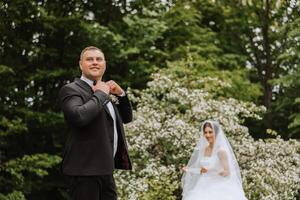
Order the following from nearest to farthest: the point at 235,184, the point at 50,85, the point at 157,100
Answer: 1. the point at 235,184
2. the point at 157,100
3. the point at 50,85

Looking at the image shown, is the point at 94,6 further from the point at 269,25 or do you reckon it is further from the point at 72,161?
the point at 72,161

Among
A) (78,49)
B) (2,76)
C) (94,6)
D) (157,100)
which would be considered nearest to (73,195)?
(157,100)

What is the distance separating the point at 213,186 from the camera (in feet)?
30.3

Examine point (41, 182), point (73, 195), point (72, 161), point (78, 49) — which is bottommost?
point (41, 182)

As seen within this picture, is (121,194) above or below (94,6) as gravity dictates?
below

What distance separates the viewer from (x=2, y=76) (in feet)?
40.0

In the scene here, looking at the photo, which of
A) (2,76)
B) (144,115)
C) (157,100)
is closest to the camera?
(144,115)

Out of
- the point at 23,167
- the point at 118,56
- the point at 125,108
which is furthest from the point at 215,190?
the point at 125,108

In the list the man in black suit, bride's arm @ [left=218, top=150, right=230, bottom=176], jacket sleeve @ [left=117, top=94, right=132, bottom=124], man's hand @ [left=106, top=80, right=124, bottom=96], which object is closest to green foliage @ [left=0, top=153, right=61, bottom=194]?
bride's arm @ [left=218, top=150, right=230, bottom=176]

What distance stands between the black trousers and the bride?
5746 mm

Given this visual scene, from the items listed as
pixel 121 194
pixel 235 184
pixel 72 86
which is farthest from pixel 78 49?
pixel 72 86

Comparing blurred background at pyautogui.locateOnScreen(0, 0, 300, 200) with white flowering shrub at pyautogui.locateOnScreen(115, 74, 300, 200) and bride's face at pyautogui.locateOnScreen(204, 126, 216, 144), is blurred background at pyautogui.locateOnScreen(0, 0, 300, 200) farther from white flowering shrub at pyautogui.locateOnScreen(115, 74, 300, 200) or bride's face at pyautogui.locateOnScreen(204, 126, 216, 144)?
bride's face at pyautogui.locateOnScreen(204, 126, 216, 144)

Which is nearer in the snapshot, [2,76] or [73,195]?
[73,195]

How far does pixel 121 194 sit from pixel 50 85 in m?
5.49
